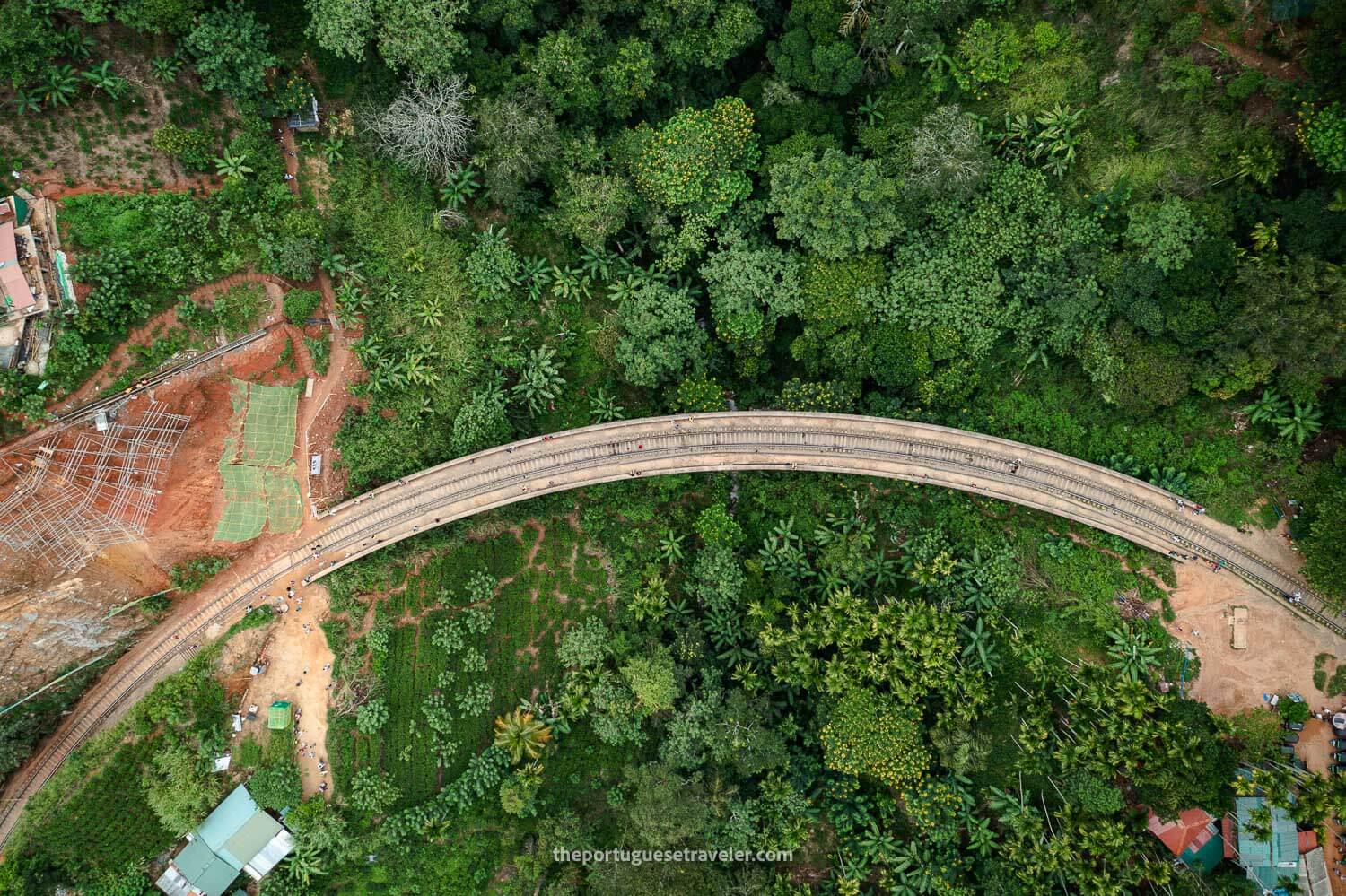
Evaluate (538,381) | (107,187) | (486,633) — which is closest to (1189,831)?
(486,633)

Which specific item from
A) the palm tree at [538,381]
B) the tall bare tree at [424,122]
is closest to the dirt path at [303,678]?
the palm tree at [538,381]

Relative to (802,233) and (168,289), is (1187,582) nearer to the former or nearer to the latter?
(802,233)

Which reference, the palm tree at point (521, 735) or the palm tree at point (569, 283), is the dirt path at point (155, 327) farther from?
the palm tree at point (521, 735)

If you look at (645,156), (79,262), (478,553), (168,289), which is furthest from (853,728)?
(79,262)

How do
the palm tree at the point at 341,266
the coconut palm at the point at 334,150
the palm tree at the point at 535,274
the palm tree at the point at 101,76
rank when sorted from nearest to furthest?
1. the palm tree at the point at 101,76
2. the palm tree at the point at 341,266
3. the coconut palm at the point at 334,150
4. the palm tree at the point at 535,274

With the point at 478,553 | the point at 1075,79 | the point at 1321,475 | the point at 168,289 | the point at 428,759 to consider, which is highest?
the point at 1075,79

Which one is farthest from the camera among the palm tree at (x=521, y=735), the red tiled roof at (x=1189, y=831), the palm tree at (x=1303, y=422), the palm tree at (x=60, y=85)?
the palm tree at (x=521, y=735)

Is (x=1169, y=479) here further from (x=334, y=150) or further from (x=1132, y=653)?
(x=334, y=150)
